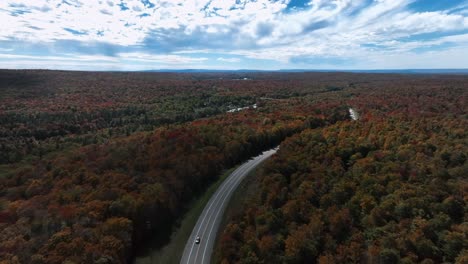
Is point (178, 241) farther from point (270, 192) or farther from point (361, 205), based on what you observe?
point (361, 205)

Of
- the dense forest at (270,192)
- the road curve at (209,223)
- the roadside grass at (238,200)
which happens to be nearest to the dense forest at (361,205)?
the dense forest at (270,192)

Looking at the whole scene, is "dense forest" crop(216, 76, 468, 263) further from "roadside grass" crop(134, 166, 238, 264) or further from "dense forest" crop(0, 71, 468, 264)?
"roadside grass" crop(134, 166, 238, 264)

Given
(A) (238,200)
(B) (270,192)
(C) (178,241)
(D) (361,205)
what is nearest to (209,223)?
(C) (178,241)

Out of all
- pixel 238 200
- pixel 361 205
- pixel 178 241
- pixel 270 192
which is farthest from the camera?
pixel 238 200

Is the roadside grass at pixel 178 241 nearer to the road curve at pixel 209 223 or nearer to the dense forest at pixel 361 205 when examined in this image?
the road curve at pixel 209 223

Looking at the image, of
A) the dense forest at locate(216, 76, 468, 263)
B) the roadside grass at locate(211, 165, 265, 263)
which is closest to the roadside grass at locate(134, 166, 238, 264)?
the roadside grass at locate(211, 165, 265, 263)

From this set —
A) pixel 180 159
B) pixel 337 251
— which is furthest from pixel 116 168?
pixel 337 251

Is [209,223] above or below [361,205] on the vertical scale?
below
